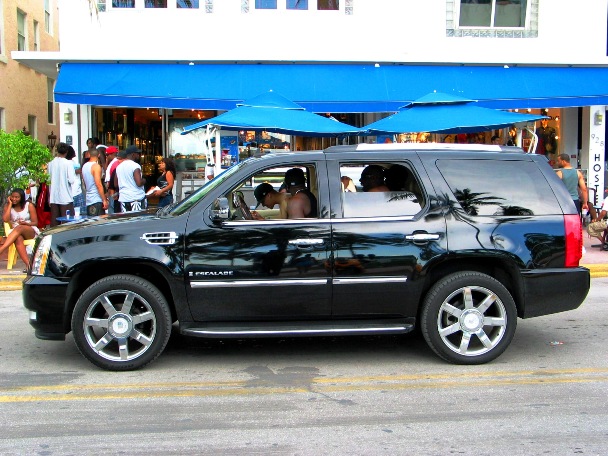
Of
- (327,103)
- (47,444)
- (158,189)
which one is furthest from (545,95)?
(47,444)

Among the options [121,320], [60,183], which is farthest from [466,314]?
[60,183]

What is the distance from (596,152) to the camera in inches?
628

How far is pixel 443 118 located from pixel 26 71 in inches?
692

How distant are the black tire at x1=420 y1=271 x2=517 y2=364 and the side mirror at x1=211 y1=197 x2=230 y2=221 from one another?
180 cm

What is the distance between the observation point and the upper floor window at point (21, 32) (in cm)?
2338

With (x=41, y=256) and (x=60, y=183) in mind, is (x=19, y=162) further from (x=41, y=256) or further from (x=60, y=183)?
(x=41, y=256)

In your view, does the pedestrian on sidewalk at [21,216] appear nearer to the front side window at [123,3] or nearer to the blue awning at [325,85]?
the blue awning at [325,85]

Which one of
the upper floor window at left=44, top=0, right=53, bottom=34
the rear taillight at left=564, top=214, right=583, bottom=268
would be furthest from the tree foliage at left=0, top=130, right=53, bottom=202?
the upper floor window at left=44, top=0, right=53, bottom=34

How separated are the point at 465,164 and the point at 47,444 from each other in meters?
3.86

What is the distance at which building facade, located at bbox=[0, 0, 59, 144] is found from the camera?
2188 cm

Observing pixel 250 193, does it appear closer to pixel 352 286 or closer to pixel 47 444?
pixel 352 286

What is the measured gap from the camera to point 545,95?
14742 mm

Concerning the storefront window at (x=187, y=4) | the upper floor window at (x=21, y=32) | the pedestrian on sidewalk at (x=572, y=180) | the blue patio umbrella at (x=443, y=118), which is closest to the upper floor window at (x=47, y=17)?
the upper floor window at (x=21, y=32)

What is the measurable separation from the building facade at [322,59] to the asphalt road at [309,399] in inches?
324
